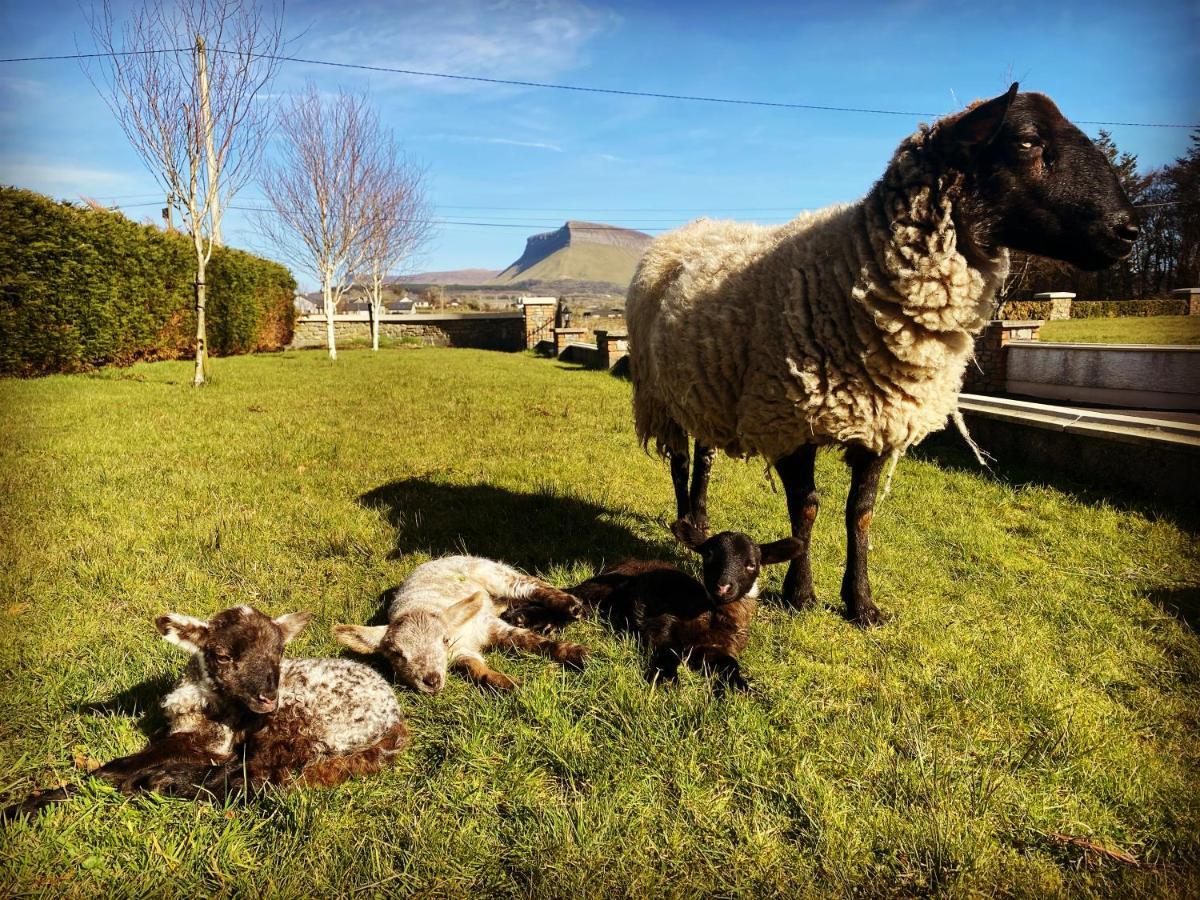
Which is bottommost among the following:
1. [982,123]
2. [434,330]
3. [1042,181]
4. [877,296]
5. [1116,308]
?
[877,296]

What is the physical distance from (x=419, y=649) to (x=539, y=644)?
57 centimetres

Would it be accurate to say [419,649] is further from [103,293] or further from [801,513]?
[103,293]

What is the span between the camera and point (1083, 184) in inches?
111


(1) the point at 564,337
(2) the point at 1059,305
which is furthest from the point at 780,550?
(1) the point at 564,337

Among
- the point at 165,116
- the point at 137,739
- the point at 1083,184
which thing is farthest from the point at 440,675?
the point at 165,116

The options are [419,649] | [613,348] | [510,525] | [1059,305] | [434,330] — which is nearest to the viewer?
[419,649]

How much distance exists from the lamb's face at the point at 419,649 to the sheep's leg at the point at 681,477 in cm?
241

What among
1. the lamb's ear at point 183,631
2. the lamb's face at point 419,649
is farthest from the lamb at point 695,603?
the lamb's ear at point 183,631

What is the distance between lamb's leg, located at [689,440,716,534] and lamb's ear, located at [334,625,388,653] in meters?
2.56

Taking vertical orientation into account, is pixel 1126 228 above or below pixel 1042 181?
below

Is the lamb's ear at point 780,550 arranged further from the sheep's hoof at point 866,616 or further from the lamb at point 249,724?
the lamb at point 249,724

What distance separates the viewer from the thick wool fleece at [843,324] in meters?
3.08

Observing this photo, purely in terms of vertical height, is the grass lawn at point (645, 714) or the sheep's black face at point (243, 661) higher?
the sheep's black face at point (243, 661)

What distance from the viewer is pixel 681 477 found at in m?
4.94
